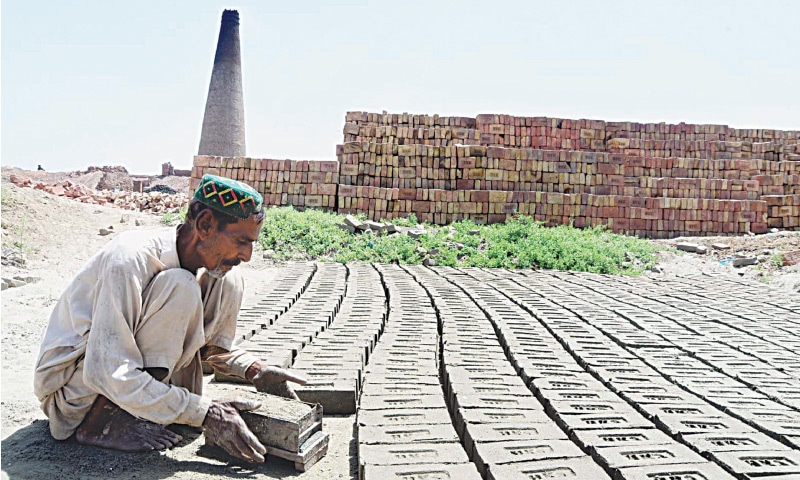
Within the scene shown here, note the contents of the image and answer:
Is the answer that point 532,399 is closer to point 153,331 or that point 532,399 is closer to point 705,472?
point 705,472

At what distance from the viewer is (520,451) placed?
2672 millimetres

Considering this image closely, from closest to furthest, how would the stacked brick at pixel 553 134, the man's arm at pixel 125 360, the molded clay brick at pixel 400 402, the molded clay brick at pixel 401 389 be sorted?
the man's arm at pixel 125 360
the molded clay brick at pixel 400 402
the molded clay brick at pixel 401 389
the stacked brick at pixel 553 134

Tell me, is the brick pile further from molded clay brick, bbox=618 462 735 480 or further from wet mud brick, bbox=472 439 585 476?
molded clay brick, bbox=618 462 735 480

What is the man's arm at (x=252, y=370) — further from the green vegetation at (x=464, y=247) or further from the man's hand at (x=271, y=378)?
the green vegetation at (x=464, y=247)

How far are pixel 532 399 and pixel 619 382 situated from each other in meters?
0.73

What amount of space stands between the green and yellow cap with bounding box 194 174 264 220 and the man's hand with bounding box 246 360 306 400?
837 millimetres

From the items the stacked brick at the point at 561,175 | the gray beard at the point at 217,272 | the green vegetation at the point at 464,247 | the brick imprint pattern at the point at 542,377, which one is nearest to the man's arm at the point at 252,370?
the brick imprint pattern at the point at 542,377

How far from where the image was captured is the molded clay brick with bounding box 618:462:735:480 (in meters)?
2.47

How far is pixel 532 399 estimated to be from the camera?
134 inches

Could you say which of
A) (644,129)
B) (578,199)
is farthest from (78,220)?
(644,129)

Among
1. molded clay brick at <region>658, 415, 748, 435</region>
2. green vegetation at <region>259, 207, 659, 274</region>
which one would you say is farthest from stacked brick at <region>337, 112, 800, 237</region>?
molded clay brick at <region>658, 415, 748, 435</region>

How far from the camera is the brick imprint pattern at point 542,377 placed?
104 inches

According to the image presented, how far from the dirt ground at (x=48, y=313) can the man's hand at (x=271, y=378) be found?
14.3 inches

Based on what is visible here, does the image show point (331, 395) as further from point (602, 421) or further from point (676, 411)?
point (676, 411)
